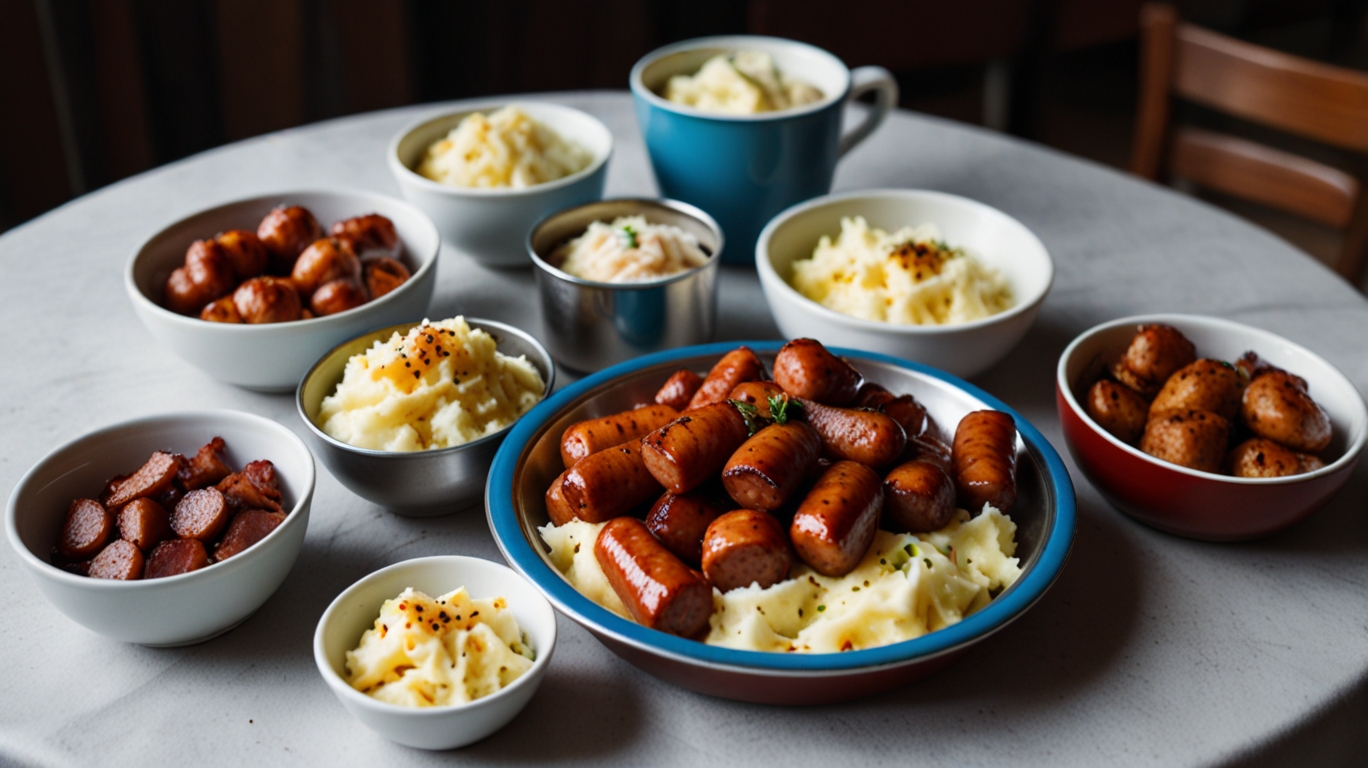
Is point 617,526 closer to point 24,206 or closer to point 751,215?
point 751,215

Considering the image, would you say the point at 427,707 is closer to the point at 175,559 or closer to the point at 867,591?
the point at 175,559

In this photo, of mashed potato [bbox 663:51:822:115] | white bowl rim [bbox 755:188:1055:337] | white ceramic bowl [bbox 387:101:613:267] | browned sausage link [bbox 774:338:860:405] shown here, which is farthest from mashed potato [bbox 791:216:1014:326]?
white ceramic bowl [bbox 387:101:613:267]

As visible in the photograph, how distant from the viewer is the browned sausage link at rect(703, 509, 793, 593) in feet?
5.85

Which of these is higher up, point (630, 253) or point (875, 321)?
point (630, 253)

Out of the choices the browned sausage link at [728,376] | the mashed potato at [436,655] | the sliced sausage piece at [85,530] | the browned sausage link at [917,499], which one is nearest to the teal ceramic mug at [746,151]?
the browned sausage link at [728,376]

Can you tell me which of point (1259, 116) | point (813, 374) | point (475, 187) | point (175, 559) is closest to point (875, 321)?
point (813, 374)

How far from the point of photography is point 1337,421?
2.26m

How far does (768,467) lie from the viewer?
6.10ft

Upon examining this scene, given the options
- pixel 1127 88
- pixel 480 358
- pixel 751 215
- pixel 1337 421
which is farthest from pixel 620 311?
pixel 1127 88

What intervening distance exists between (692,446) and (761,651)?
39 cm

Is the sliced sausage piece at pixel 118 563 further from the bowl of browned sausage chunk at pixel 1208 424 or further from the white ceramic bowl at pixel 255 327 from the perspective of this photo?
the bowl of browned sausage chunk at pixel 1208 424

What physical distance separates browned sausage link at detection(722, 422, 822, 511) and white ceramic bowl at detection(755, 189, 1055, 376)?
567 mm

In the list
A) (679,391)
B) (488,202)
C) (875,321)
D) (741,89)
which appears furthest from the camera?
(741,89)

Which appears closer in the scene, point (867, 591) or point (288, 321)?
point (867, 591)
